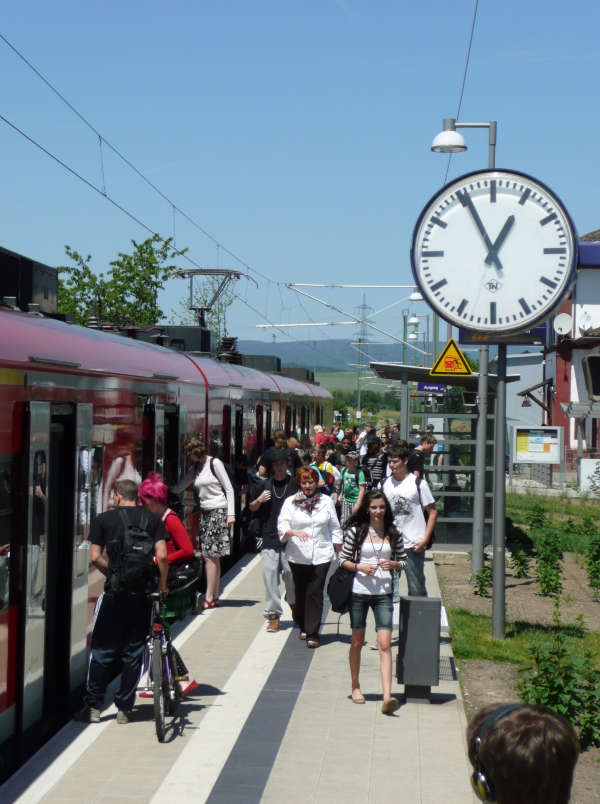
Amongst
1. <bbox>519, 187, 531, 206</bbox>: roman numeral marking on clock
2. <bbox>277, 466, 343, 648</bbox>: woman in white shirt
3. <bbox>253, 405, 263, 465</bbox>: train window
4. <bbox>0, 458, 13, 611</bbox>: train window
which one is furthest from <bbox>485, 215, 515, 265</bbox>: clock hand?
<bbox>253, 405, 263, 465</bbox>: train window

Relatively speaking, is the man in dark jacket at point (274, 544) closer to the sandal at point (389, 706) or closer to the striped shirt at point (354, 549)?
the striped shirt at point (354, 549)

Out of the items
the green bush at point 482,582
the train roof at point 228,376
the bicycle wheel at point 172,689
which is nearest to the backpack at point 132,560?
the bicycle wheel at point 172,689

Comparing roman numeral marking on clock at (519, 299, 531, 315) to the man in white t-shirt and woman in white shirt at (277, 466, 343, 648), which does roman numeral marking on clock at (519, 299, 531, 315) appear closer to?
the man in white t-shirt

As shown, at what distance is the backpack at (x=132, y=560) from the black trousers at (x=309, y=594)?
3268mm

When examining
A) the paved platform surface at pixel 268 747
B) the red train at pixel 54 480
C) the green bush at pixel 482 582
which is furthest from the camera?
the green bush at pixel 482 582

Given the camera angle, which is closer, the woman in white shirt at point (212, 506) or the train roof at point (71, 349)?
the train roof at point (71, 349)

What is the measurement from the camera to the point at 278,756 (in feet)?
25.2

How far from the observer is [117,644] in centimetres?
856

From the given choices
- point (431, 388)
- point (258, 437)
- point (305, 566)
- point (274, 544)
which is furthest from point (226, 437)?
point (305, 566)

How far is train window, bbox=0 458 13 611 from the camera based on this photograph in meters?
7.07

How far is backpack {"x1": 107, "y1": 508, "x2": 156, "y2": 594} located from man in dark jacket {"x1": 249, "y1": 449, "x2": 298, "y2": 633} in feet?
11.5

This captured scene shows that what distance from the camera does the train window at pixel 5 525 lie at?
707 cm

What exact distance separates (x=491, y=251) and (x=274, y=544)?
12.2 feet

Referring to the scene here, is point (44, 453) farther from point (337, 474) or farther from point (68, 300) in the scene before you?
point (68, 300)
